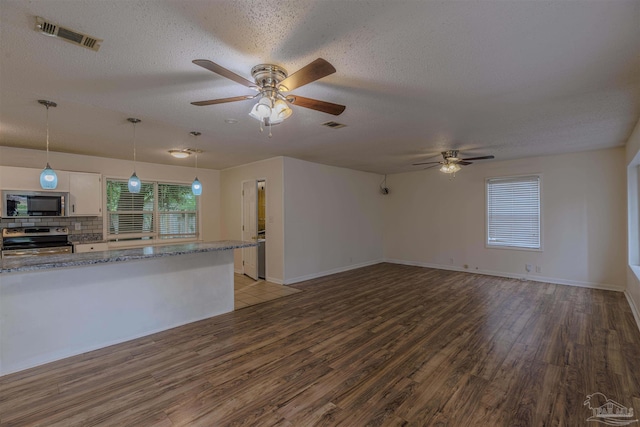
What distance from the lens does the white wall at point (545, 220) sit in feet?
16.9

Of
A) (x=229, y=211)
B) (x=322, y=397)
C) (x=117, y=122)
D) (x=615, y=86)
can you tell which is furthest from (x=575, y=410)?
(x=229, y=211)

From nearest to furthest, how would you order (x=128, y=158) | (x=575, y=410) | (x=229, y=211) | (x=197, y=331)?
(x=575, y=410)
(x=197, y=331)
(x=128, y=158)
(x=229, y=211)

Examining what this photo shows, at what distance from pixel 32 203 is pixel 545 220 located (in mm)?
9280

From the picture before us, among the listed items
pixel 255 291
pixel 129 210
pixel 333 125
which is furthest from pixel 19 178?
pixel 333 125

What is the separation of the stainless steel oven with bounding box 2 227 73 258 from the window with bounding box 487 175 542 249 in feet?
27.8

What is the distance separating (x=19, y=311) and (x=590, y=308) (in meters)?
7.03

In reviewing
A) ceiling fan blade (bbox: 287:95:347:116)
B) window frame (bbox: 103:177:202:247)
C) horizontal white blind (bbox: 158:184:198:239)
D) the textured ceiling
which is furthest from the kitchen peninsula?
horizontal white blind (bbox: 158:184:198:239)

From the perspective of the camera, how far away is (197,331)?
3.54 metres

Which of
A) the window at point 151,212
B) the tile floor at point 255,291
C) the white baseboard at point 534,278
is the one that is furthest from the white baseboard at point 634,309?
the window at point 151,212

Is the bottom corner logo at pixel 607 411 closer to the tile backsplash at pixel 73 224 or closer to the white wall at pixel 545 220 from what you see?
the white wall at pixel 545 220

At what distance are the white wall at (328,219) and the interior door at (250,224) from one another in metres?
0.90

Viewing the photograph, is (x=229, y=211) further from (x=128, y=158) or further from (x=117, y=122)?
(x=117, y=122)

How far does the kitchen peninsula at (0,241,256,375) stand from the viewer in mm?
2664

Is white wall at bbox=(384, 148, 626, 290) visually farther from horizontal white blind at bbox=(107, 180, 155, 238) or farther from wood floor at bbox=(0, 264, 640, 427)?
horizontal white blind at bbox=(107, 180, 155, 238)
